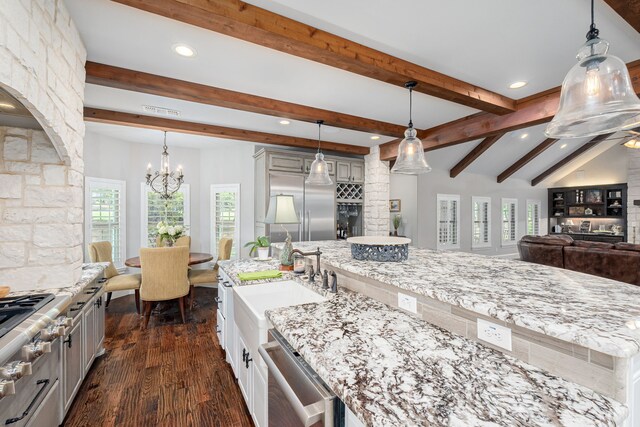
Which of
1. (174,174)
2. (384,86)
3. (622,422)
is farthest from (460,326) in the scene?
(174,174)

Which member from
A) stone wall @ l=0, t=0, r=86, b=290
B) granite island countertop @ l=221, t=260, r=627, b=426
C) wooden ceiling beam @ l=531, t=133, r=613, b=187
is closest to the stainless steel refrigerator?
stone wall @ l=0, t=0, r=86, b=290

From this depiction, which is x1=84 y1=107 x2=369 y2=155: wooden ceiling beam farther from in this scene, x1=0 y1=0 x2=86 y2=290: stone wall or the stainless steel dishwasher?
the stainless steel dishwasher

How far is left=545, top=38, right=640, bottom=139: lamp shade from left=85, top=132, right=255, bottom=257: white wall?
4485mm

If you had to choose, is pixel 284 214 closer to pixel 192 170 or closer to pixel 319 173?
pixel 319 173

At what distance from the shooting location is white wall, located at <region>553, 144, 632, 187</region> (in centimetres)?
819

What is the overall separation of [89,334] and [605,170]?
41.1 feet

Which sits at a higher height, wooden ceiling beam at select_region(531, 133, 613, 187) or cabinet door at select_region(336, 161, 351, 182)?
wooden ceiling beam at select_region(531, 133, 613, 187)

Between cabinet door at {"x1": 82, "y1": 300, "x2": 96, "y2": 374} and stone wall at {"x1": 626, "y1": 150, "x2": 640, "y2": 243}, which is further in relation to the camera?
stone wall at {"x1": 626, "y1": 150, "x2": 640, "y2": 243}

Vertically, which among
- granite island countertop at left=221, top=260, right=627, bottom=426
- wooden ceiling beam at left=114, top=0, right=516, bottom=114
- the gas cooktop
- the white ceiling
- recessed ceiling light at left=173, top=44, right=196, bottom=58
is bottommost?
granite island countertop at left=221, top=260, right=627, bottom=426

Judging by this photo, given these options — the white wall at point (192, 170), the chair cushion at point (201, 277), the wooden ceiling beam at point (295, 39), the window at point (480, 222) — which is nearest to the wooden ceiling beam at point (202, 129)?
the white wall at point (192, 170)

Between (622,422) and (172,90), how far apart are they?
11.2ft

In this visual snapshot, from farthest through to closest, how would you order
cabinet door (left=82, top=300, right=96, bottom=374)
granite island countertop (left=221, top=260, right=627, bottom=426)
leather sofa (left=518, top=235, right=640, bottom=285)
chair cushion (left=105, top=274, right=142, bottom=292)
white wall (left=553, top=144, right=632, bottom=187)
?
white wall (left=553, top=144, right=632, bottom=187) < leather sofa (left=518, top=235, right=640, bottom=285) < chair cushion (left=105, top=274, right=142, bottom=292) < cabinet door (left=82, top=300, right=96, bottom=374) < granite island countertop (left=221, top=260, right=627, bottom=426)

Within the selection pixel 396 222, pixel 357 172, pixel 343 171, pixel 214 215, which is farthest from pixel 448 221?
pixel 214 215

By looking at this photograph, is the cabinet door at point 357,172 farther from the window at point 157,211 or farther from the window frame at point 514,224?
the window frame at point 514,224
